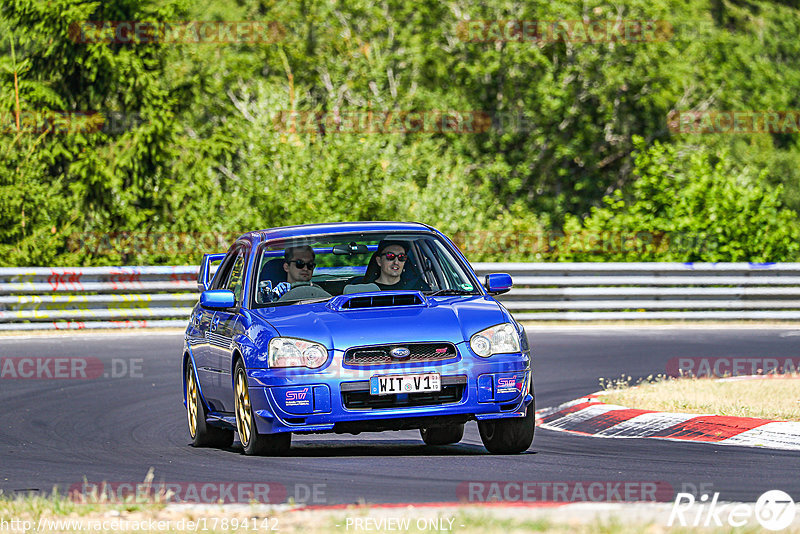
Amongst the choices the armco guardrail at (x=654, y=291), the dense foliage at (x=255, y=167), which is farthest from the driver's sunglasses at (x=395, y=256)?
the dense foliage at (x=255, y=167)

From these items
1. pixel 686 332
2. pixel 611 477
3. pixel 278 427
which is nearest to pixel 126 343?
pixel 686 332

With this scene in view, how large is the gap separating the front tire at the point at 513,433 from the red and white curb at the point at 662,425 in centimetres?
153

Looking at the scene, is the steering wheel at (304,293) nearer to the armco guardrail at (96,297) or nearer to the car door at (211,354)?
the car door at (211,354)

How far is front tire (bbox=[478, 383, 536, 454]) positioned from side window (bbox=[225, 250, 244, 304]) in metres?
2.00

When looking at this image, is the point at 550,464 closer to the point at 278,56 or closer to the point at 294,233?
the point at 294,233

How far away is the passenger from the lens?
9.89 m

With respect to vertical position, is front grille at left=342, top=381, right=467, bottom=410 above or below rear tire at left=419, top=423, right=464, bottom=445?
above

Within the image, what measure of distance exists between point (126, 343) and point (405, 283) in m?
9.94

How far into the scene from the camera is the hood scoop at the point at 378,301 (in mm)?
9008

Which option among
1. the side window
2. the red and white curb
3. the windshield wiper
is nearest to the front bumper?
the windshield wiper

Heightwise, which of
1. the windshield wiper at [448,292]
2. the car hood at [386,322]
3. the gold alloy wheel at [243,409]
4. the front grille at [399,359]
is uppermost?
→ the windshield wiper at [448,292]

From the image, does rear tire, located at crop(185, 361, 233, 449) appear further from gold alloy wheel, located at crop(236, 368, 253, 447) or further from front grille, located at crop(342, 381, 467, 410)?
front grille, located at crop(342, 381, 467, 410)

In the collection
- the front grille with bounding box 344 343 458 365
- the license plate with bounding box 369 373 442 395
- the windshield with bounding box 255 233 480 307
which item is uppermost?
the windshield with bounding box 255 233 480 307

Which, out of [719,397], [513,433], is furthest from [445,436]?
[719,397]
